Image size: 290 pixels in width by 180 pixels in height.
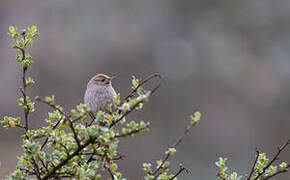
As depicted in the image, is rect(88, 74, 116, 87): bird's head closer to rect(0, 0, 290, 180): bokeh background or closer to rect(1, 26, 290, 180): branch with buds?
rect(1, 26, 290, 180): branch with buds

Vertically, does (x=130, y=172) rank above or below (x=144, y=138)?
below

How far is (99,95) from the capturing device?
4.48 m

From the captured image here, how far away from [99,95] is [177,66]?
1158 cm

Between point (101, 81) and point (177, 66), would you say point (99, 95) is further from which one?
point (177, 66)

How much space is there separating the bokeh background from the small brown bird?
8.25 meters

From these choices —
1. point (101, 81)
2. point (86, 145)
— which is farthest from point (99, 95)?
point (86, 145)

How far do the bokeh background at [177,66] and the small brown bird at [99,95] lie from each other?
8.25 m

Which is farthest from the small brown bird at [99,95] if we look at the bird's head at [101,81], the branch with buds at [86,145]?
the branch with buds at [86,145]

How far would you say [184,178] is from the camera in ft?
43.9

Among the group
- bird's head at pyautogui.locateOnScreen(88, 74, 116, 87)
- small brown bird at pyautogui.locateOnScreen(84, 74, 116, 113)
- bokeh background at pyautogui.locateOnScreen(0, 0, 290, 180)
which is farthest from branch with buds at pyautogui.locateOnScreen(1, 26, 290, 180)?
bokeh background at pyautogui.locateOnScreen(0, 0, 290, 180)

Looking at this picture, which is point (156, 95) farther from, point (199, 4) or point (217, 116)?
point (199, 4)

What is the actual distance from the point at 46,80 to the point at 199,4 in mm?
8043

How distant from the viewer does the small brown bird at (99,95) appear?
4.42 metres

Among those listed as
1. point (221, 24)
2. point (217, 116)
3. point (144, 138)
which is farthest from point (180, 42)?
point (144, 138)
